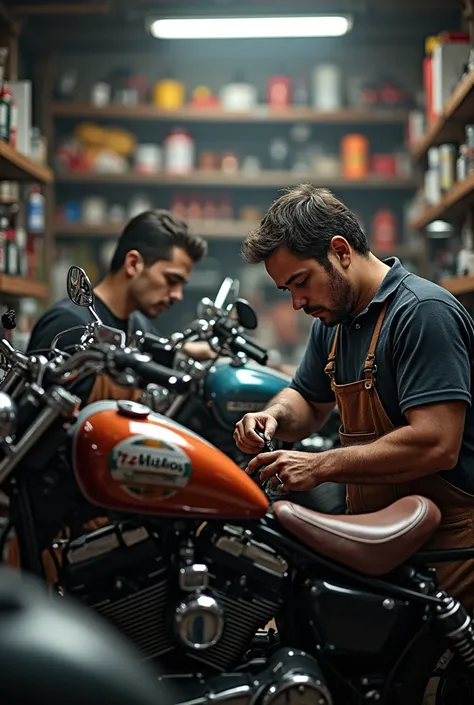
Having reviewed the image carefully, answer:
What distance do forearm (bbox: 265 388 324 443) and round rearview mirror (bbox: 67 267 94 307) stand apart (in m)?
0.62

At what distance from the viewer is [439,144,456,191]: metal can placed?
4.32 metres

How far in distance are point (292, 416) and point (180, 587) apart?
0.85m

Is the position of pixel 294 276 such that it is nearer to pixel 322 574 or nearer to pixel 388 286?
pixel 388 286

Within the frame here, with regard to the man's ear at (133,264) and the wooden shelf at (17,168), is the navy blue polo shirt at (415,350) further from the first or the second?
the wooden shelf at (17,168)

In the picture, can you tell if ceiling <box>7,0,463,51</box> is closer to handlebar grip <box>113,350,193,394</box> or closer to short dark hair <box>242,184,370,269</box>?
short dark hair <box>242,184,370,269</box>

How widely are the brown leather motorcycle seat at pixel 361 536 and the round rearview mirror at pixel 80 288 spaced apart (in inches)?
23.9

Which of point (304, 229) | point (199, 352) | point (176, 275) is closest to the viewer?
point (304, 229)

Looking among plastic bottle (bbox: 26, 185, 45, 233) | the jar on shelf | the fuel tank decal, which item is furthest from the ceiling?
the fuel tank decal

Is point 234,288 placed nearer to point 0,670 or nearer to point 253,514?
point 253,514

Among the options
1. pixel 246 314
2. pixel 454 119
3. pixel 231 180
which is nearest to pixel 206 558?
pixel 246 314

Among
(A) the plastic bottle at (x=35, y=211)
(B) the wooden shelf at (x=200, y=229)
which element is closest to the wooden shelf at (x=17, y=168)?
(A) the plastic bottle at (x=35, y=211)

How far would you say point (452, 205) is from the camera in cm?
405

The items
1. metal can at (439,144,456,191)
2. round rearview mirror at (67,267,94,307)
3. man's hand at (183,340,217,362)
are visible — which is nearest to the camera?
round rearview mirror at (67,267,94,307)

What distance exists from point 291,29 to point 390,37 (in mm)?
1030
